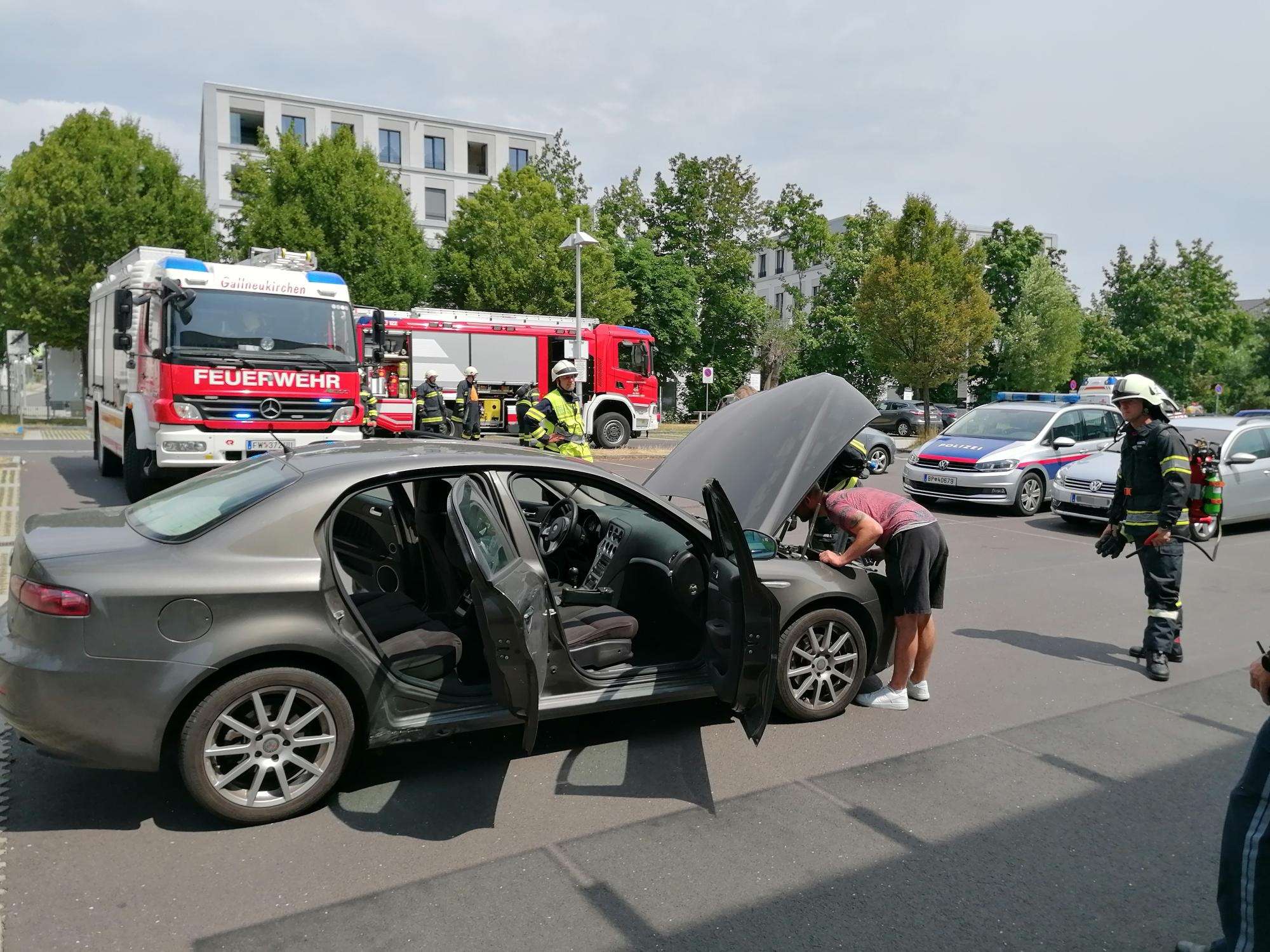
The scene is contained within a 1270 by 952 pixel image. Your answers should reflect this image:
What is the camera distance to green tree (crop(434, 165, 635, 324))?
116ft

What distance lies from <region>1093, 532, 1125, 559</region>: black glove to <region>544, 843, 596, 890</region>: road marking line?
4.37 meters

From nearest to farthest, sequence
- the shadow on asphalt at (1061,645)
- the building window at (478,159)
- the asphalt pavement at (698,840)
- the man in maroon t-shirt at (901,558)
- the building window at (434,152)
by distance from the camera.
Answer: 1. the asphalt pavement at (698,840)
2. the man in maroon t-shirt at (901,558)
3. the shadow on asphalt at (1061,645)
4. the building window at (434,152)
5. the building window at (478,159)

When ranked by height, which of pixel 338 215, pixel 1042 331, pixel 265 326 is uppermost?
pixel 338 215

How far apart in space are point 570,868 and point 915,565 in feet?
7.84

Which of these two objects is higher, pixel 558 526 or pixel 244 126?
pixel 244 126

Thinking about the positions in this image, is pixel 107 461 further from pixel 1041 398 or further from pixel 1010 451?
pixel 1041 398

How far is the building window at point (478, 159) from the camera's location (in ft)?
196

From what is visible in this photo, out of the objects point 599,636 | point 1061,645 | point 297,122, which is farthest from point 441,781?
point 297,122

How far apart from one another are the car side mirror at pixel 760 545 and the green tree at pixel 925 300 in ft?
86.6

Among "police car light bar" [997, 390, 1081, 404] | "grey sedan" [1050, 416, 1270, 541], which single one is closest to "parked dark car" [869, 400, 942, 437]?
"police car light bar" [997, 390, 1081, 404]

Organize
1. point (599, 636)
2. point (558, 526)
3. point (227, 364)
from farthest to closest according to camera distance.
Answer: point (227, 364) < point (558, 526) < point (599, 636)

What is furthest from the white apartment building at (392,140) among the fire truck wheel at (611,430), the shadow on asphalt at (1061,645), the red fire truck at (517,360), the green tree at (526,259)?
the shadow on asphalt at (1061,645)

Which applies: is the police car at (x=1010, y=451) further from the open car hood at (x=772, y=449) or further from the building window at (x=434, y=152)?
the building window at (x=434, y=152)

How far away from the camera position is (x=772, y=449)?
5.04 m
